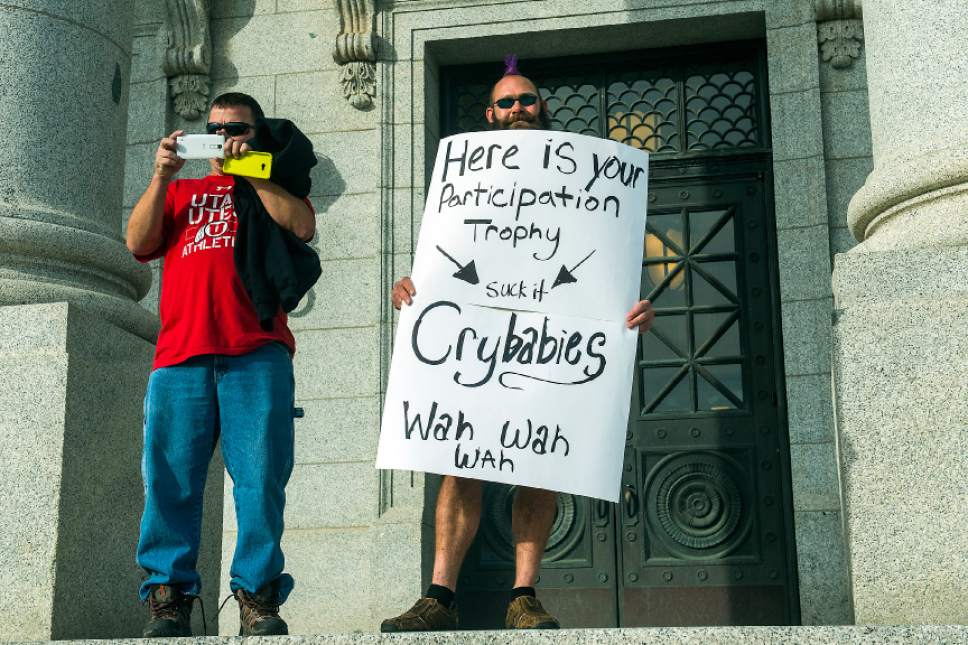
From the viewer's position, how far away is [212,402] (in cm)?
524

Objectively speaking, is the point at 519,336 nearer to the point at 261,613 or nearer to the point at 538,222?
the point at 538,222

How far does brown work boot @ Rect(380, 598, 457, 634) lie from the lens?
201 inches

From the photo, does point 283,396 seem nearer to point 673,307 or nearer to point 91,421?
point 91,421

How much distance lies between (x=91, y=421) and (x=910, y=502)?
322 cm

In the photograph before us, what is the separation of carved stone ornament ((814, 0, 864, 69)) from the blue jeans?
5590 mm

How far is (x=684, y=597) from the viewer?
9164mm

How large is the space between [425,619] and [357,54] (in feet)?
19.0

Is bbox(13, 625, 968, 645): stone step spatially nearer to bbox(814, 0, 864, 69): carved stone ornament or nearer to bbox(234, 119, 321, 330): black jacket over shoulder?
bbox(234, 119, 321, 330): black jacket over shoulder

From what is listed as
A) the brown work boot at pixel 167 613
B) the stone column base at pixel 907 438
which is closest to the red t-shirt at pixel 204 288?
the brown work boot at pixel 167 613

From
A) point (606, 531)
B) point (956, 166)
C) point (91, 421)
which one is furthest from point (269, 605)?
point (606, 531)

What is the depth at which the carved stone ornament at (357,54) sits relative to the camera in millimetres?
10039

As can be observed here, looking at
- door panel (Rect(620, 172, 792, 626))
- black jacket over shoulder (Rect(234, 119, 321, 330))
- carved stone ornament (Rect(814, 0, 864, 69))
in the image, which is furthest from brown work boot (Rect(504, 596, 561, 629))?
carved stone ornament (Rect(814, 0, 864, 69))

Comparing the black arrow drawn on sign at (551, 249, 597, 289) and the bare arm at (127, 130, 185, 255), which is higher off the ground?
the bare arm at (127, 130, 185, 255)

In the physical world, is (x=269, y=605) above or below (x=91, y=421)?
below
